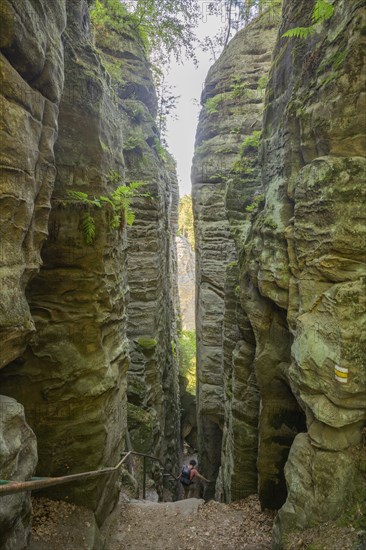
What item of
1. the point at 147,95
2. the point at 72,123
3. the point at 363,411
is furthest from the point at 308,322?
the point at 147,95

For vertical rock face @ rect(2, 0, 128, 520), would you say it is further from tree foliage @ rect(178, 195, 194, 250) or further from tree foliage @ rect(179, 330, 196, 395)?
tree foliage @ rect(178, 195, 194, 250)

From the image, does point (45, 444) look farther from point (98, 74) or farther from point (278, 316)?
point (98, 74)

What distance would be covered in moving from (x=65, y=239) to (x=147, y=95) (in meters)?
12.1

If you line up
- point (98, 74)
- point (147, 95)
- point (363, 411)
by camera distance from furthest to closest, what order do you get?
point (147, 95) → point (98, 74) → point (363, 411)

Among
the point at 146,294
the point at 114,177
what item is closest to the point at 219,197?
the point at 146,294

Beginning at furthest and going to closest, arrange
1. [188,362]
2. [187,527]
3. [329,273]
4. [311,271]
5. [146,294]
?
[188,362] < [146,294] < [187,527] < [311,271] < [329,273]

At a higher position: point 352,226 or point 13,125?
point 13,125

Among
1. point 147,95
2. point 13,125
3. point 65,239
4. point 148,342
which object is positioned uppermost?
point 147,95

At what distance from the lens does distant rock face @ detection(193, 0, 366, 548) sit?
5.07m

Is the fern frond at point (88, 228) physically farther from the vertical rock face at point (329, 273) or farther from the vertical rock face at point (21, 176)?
the vertical rock face at point (329, 273)

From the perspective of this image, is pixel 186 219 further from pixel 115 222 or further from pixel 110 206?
pixel 110 206

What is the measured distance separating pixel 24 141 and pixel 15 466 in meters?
4.18

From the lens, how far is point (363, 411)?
5.06 meters

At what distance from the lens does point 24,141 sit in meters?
4.22
